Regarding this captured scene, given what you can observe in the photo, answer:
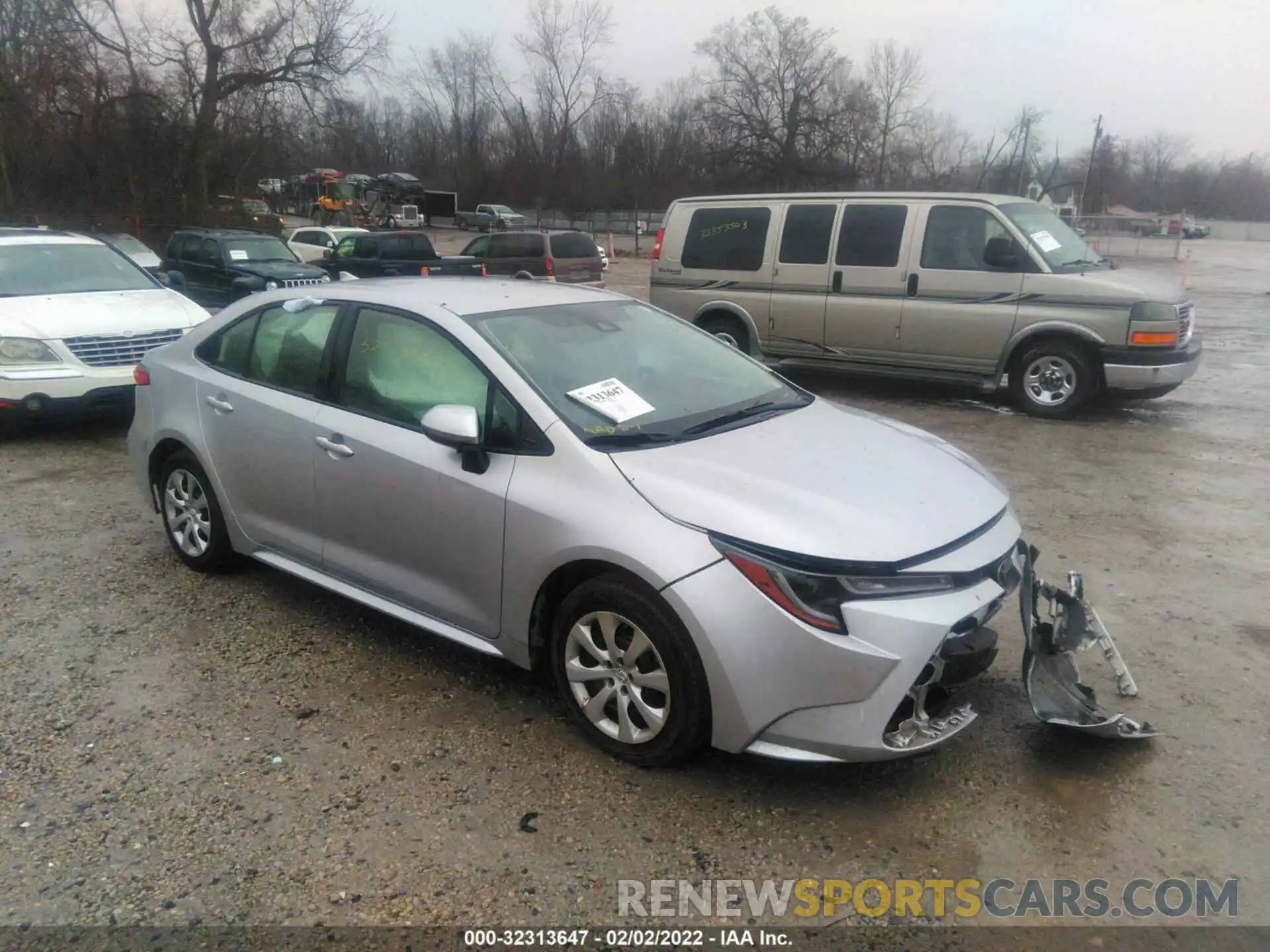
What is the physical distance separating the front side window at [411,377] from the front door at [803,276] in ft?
21.6

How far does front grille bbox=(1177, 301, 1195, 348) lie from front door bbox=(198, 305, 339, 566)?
7.70 m

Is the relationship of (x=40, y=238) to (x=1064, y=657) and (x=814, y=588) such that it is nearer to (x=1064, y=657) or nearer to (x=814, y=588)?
(x=814, y=588)

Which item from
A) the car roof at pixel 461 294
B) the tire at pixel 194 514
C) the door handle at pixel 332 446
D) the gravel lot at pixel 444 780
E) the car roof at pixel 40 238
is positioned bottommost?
the gravel lot at pixel 444 780

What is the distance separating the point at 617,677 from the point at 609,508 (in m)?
0.58

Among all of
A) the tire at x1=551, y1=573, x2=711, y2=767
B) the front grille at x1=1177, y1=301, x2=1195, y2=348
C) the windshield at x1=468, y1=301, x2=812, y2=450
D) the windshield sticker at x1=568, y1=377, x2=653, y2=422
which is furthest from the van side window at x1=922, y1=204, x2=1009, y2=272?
the tire at x1=551, y1=573, x2=711, y2=767

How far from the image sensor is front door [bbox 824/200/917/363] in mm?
9375

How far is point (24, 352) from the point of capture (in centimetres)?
732

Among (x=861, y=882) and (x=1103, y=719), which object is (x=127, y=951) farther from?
(x=1103, y=719)

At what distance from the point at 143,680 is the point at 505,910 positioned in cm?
209

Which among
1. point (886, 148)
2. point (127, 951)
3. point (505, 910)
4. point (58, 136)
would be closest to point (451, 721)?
point (505, 910)

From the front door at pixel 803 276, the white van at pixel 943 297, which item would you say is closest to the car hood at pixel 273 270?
the white van at pixel 943 297

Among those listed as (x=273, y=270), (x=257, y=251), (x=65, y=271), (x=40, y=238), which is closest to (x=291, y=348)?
(x=65, y=271)

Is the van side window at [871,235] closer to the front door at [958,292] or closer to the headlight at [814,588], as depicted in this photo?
the front door at [958,292]

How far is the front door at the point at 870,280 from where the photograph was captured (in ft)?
30.8
